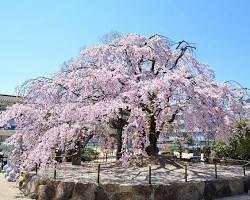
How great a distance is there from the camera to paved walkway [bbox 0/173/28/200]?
13.8 metres

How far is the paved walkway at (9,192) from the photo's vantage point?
1383 centimetres

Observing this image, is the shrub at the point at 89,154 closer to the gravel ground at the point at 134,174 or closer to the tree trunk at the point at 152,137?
the gravel ground at the point at 134,174

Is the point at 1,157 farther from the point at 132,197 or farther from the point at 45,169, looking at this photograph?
the point at 132,197

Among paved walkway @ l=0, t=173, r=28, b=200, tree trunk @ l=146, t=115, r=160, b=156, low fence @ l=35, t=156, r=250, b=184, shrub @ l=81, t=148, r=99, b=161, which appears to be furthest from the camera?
shrub @ l=81, t=148, r=99, b=161

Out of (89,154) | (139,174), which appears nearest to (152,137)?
(139,174)

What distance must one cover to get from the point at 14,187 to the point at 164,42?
32.2ft

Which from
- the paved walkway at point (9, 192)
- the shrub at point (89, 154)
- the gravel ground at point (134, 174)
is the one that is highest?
the shrub at point (89, 154)

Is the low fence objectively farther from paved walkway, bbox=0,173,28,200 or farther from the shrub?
the shrub

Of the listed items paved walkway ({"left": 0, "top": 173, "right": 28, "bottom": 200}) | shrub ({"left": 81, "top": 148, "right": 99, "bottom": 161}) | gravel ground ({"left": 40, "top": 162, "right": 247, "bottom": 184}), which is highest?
shrub ({"left": 81, "top": 148, "right": 99, "bottom": 161})

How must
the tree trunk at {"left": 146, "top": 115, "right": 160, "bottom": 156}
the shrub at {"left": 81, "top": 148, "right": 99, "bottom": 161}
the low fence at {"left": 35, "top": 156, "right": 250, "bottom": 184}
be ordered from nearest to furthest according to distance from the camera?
the low fence at {"left": 35, "top": 156, "right": 250, "bottom": 184} → the tree trunk at {"left": 146, "top": 115, "right": 160, "bottom": 156} → the shrub at {"left": 81, "top": 148, "right": 99, "bottom": 161}

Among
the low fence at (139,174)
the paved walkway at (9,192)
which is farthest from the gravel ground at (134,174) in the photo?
the paved walkway at (9,192)

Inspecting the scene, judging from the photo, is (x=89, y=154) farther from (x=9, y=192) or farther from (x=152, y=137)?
(x=9, y=192)

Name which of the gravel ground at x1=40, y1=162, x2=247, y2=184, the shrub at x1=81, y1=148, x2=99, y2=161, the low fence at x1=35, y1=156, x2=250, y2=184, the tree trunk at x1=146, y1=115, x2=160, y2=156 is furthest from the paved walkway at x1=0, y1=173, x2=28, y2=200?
the shrub at x1=81, y1=148, x2=99, y2=161

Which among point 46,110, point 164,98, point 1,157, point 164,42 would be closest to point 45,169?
point 46,110
